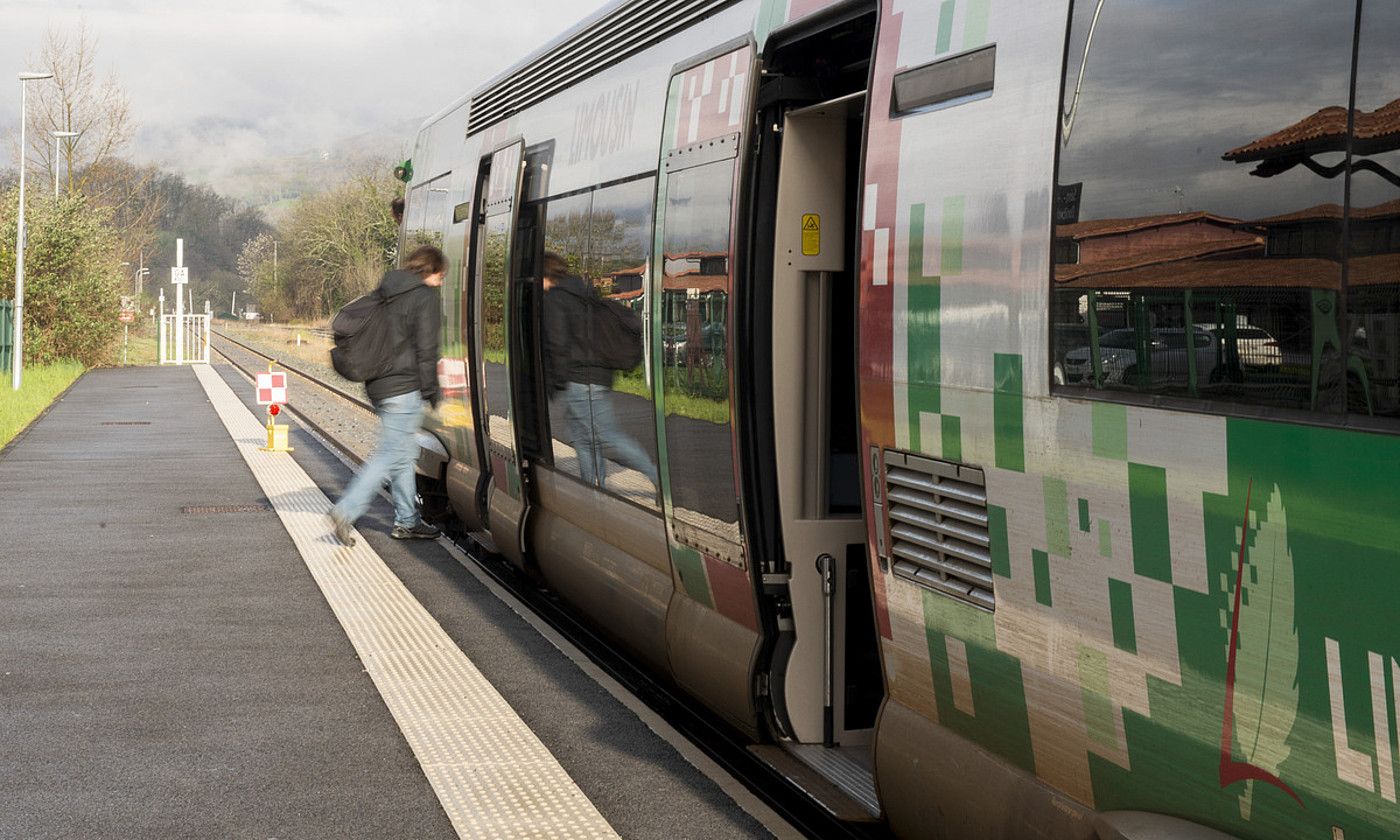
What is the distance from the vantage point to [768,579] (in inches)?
213

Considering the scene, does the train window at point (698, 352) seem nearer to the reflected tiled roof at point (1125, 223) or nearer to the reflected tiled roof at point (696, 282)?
the reflected tiled roof at point (696, 282)

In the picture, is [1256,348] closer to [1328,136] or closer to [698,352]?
[1328,136]

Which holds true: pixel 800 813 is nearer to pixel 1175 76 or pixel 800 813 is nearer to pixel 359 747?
pixel 359 747

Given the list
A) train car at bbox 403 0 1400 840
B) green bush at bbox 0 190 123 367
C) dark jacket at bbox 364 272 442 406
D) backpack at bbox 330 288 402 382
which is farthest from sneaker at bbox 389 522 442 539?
green bush at bbox 0 190 123 367

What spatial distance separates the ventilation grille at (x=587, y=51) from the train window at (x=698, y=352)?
716 millimetres

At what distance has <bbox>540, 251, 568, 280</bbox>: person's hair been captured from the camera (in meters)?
8.05

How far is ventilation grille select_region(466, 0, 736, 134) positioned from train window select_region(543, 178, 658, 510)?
0.63 meters

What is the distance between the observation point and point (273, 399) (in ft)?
61.3

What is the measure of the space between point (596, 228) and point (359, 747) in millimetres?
2491

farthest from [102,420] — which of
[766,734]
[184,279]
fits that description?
[184,279]

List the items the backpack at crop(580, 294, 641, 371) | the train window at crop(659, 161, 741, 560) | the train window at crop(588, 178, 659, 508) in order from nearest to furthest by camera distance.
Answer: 1. the train window at crop(659, 161, 741, 560)
2. the train window at crop(588, 178, 659, 508)
3. the backpack at crop(580, 294, 641, 371)

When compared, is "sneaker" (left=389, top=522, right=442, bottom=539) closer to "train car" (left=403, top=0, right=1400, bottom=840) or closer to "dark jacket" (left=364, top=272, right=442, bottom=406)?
"dark jacket" (left=364, top=272, right=442, bottom=406)

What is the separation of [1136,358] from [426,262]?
8290mm

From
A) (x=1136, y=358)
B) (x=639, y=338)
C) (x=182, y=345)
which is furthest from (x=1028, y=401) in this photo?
(x=182, y=345)
